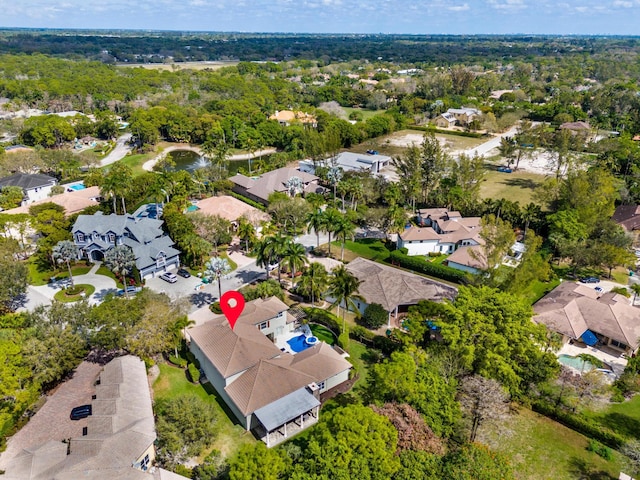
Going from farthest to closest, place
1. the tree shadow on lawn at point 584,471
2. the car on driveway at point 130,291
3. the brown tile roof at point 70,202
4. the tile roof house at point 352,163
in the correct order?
the tile roof house at point 352,163 → the brown tile roof at point 70,202 → the car on driveway at point 130,291 → the tree shadow on lawn at point 584,471

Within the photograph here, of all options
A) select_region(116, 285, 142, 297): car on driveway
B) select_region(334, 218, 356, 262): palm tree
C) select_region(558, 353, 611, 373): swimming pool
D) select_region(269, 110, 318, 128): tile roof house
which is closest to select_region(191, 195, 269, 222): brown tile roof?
select_region(334, 218, 356, 262): palm tree

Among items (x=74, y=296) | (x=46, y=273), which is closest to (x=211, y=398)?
(x=74, y=296)

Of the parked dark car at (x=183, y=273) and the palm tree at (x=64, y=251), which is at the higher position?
the palm tree at (x=64, y=251)

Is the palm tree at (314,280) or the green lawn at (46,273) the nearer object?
the palm tree at (314,280)

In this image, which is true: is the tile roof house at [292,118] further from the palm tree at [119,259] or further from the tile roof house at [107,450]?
the tile roof house at [107,450]

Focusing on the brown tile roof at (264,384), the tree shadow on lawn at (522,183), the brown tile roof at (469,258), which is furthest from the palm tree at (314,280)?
the tree shadow on lawn at (522,183)

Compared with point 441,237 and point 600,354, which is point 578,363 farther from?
point 441,237

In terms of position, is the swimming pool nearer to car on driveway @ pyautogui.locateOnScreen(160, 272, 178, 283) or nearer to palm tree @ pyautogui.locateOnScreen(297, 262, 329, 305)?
palm tree @ pyautogui.locateOnScreen(297, 262, 329, 305)
